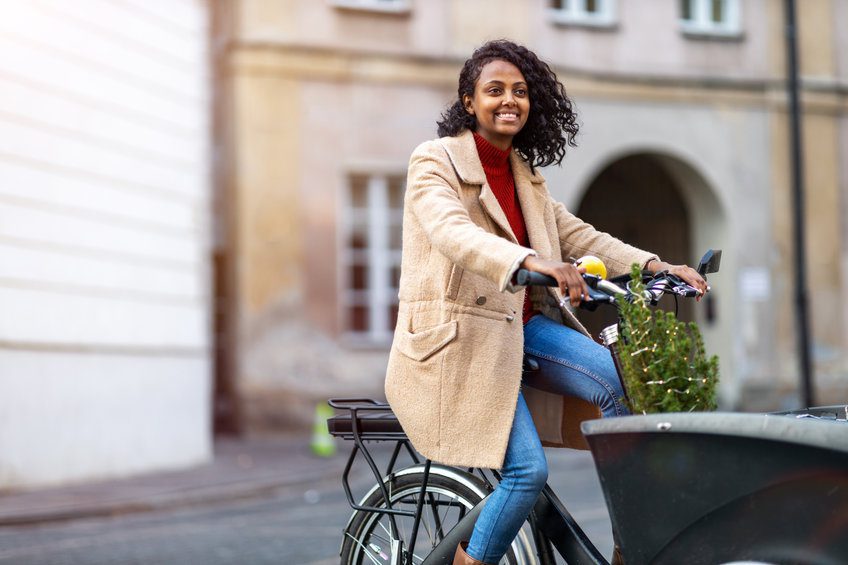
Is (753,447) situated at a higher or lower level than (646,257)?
lower

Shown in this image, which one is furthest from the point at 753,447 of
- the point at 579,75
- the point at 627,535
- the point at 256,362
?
the point at 579,75

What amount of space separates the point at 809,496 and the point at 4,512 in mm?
7911

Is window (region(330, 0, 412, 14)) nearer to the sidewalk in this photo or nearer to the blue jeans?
the sidewalk

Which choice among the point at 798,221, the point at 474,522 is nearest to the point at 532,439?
the point at 474,522

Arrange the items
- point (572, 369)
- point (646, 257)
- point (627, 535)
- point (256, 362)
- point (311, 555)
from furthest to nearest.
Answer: point (256, 362) → point (311, 555) → point (646, 257) → point (572, 369) → point (627, 535)

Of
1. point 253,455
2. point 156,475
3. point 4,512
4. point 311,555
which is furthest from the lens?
point 253,455

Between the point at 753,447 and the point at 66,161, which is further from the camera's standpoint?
the point at 66,161

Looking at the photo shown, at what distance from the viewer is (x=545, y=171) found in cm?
1731

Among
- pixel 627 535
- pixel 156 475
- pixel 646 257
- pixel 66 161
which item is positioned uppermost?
pixel 66 161

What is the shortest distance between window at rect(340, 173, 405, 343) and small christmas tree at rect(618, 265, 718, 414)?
13.8m

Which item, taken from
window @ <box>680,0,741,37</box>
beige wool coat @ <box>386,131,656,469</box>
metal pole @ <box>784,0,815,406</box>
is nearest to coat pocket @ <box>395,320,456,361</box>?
beige wool coat @ <box>386,131,656,469</box>

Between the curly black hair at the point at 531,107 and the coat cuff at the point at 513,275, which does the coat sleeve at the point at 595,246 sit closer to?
the curly black hair at the point at 531,107

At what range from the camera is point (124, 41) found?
13414 mm

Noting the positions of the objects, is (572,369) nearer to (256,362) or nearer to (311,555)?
(311,555)
